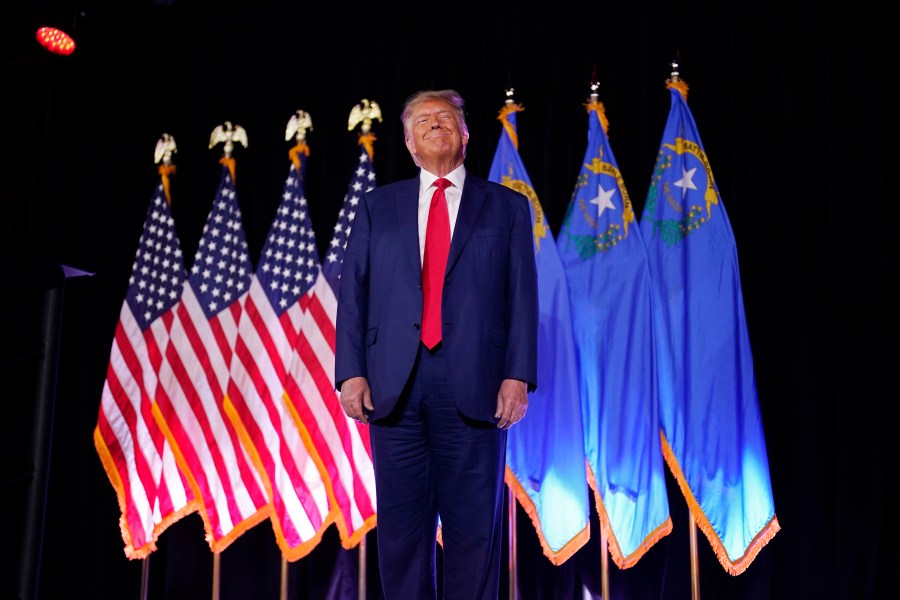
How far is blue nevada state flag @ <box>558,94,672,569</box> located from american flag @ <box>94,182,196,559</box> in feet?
6.05

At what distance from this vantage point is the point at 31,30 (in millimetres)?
3348

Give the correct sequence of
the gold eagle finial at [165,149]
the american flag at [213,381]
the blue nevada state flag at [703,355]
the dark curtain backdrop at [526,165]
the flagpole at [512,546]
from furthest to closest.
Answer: the gold eagle finial at [165,149], the american flag at [213,381], the flagpole at [512,546], the dark curtain backdrop at [526,165], the blue nevada state flag at [703,355]

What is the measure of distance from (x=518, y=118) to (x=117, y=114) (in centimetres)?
209

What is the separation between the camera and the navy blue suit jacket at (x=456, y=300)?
224 centimetres

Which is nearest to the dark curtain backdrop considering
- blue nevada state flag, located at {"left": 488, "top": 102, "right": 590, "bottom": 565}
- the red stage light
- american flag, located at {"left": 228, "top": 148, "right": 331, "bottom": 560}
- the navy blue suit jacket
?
the red stage light

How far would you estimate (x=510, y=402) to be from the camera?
2244 mm

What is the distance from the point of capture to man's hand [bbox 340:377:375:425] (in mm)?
2266

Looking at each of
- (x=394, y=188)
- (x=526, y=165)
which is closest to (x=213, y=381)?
(x=394, y=188)

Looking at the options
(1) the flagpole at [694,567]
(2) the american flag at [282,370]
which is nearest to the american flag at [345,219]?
(2) the american flag at [282,370]

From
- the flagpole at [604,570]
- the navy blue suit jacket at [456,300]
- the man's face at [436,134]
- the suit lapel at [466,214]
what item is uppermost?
the man's face at [436,134]

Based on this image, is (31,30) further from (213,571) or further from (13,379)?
(213,571)

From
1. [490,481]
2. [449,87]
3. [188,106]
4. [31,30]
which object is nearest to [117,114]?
[188,106]

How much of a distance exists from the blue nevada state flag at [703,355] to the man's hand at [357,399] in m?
1.40

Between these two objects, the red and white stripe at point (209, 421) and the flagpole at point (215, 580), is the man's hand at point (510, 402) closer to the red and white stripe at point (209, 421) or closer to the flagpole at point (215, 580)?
the red and white stripe at point (209, 421)
